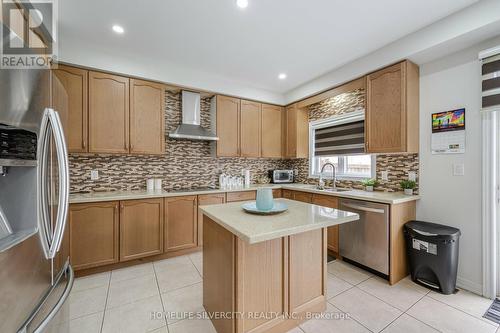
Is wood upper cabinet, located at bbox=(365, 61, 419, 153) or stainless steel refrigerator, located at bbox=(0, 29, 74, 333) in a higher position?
wood upper cabinet, located at bbox=(365, 61, 419, 153)

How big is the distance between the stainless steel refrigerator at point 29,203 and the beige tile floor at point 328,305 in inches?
16.9

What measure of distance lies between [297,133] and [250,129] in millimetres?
905

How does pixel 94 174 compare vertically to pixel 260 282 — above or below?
above

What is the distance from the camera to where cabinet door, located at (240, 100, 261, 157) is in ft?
12.2

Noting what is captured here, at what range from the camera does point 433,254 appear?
80.4 inches

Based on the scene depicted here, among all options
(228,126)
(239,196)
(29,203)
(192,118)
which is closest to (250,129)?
(228,126)

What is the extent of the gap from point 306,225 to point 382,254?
163cm

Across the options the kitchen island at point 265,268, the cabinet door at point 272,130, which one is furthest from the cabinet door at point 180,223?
the cabinet door at point 272,130

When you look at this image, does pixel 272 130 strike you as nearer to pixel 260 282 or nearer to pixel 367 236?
pixel 367 236

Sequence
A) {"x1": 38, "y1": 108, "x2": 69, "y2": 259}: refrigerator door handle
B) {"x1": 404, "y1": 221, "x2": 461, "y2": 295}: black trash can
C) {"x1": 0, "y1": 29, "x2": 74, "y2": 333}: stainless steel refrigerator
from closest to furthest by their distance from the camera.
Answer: {"x1": 0, "y1": 29, "x2": 74, "y2": 333}: stainless steel refrigerator
{"x1": 38, "y1": 108, "x2": 69, "y2": 259}: refrigerator door handle
{"x1": 404, "y1": 221, "x2": 461, "y2": 295}: black trash can

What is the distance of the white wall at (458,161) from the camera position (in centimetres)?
203

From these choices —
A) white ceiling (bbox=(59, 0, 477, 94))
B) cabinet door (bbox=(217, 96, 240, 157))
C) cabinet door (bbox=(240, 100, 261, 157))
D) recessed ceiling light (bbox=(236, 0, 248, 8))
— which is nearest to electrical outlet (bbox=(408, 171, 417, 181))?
white ceiling (bbox=(59, 0, 477, 94))

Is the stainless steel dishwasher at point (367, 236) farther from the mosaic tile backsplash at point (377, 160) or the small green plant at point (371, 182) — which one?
the mosaic tile backsplash at point (377, 160)

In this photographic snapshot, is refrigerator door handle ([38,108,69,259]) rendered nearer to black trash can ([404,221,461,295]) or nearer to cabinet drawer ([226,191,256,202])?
cabinet drawer ([226,191,256,202])
